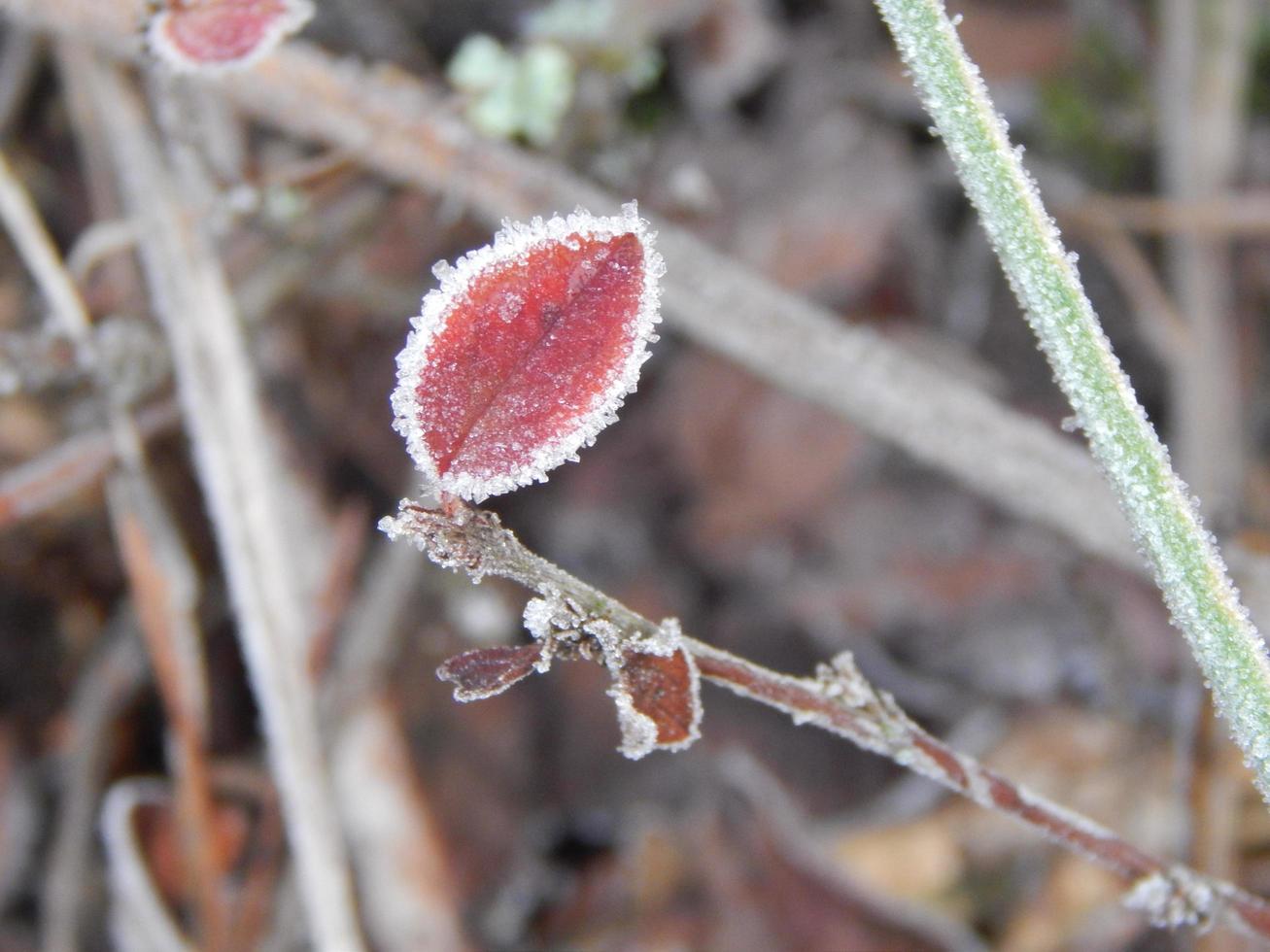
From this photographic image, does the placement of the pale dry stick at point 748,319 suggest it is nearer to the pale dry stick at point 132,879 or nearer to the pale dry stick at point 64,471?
the pale dry stick at point 64,471

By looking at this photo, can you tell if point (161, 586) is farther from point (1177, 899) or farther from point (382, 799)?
point (1177, 899)

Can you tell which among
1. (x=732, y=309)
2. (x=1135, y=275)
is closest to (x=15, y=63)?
(x=732, y=309)

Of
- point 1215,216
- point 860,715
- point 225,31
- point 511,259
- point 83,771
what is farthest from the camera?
point 1215,216

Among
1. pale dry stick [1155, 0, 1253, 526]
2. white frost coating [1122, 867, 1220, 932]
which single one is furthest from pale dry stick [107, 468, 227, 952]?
pale dry stick [1155, 0, 1253, 526]

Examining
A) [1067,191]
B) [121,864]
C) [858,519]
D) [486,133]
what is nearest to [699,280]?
[486,133]

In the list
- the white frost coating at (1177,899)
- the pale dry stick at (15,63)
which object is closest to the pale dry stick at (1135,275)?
the white frost coating at (1177,899)

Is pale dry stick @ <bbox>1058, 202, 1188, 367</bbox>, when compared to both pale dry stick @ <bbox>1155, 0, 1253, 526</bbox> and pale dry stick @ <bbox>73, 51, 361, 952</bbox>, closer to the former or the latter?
pale dry stick @ <bbox>1155, 0, 1253, 526</bbox>
